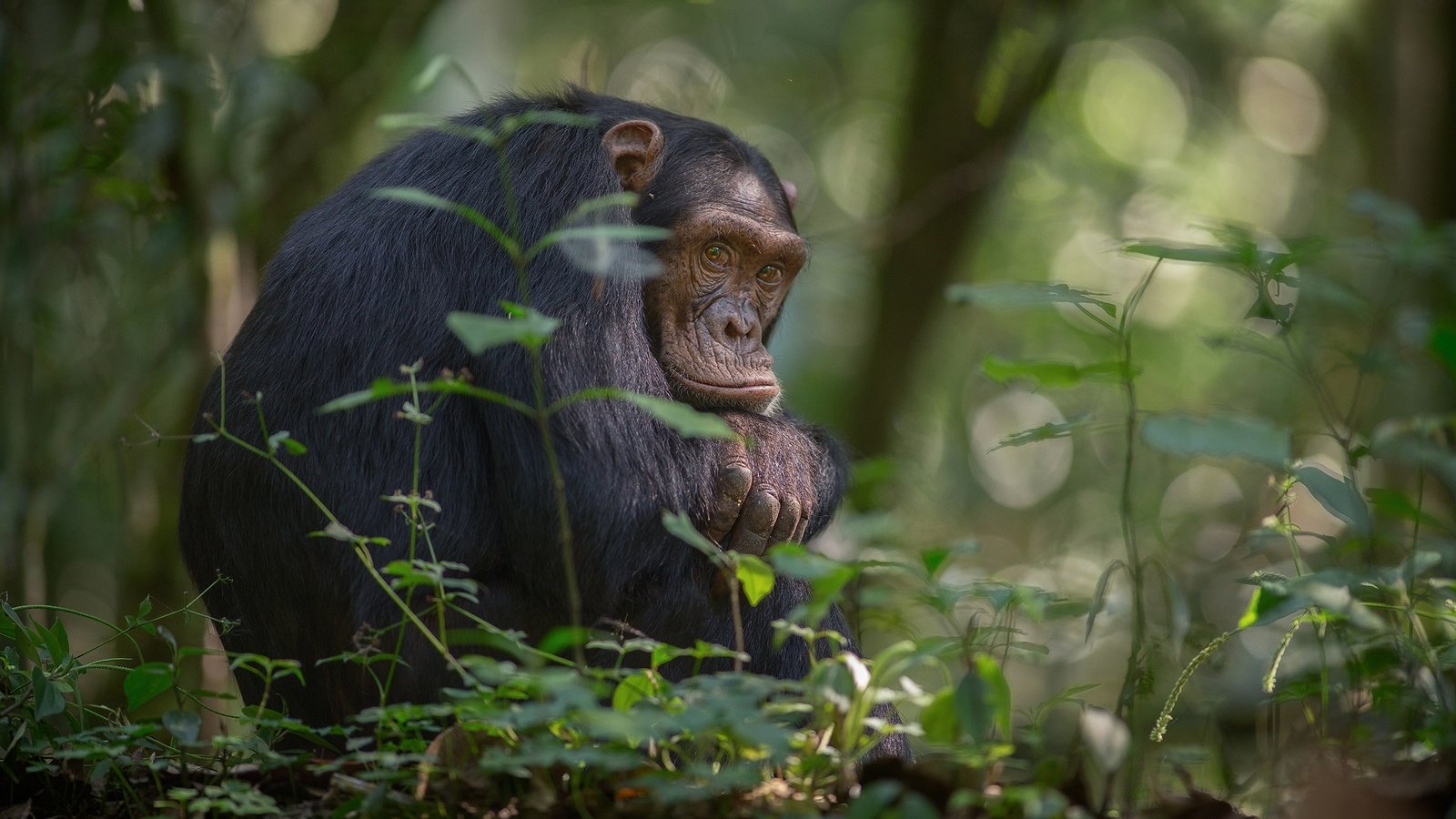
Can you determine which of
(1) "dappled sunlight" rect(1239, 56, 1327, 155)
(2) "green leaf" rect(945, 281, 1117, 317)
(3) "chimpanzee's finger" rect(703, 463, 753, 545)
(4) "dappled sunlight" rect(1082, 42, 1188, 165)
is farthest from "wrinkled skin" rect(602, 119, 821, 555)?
(4) "dappled sunlight" rect(1082, 42, 1188, 165)

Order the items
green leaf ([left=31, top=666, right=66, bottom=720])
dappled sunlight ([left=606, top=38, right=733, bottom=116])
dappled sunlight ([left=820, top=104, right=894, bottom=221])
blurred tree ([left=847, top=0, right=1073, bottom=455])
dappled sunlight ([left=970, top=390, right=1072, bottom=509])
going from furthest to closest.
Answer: dappled sunlight ([left=820, top=104, right=894, bottom=221])
dappled sunlight ([left=970, top=390, right=1072, bottom=509])
dappled sunlight ([left=606, top=38, right=733, bottom=116])
blurred tree ([left=847, top=0, right=1073, bottom=455])
green leaf ([left=31, top=666, right=66, bottom=720])

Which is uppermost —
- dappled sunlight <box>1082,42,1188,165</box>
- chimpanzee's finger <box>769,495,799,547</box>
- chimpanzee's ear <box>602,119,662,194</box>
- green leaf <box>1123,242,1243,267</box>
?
dappled sunlight <box>1082,42,1188,165</box>

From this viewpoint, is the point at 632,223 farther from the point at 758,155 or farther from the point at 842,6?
the point at 842,6

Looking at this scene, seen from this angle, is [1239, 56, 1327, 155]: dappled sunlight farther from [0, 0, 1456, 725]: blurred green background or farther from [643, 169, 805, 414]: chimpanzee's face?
[643, 169, 805, 414]: chimpanzee's face

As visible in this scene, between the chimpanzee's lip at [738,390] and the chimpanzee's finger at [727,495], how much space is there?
0.48 metres

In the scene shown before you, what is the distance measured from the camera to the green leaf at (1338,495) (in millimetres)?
2588

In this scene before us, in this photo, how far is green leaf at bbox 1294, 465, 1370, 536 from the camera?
2588mm

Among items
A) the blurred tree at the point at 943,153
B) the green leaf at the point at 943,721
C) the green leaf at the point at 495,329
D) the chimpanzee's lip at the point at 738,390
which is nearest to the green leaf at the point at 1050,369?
the green leaf at the point at 943,721

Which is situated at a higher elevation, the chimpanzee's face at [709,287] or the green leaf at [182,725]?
the chimpanzee's face at [709,287]

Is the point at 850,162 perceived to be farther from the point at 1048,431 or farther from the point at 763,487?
the point at 1048,431

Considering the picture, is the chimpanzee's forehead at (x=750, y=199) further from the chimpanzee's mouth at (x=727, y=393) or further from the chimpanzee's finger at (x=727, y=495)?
the chimpanzee's finger at (x=727, y=495)


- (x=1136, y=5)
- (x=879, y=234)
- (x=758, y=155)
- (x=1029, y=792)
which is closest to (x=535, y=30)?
(x=1136, y=5)

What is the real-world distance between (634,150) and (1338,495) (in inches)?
97.9

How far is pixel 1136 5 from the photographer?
11484mm
